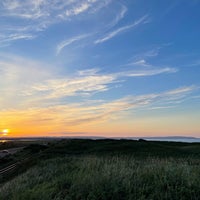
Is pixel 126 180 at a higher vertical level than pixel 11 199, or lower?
higher

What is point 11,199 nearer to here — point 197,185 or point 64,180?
point 64,180

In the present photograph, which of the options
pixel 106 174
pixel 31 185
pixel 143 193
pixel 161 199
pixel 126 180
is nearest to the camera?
pixel 161 199

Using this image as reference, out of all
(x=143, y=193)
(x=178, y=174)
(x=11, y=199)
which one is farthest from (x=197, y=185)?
(x=11, y=199)

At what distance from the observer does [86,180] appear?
31.4 feet

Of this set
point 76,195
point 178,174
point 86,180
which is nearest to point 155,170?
point 178,174

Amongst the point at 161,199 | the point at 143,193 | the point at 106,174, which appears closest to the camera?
the point at 161,199

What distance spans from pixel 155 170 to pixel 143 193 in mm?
2547

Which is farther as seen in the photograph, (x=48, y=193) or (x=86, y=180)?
(x=86, y=180)

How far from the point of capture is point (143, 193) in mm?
8406

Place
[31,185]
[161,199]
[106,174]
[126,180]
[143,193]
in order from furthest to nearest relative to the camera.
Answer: [31,185] → [106,174] → [126,180] → [143,193] → [161,199]

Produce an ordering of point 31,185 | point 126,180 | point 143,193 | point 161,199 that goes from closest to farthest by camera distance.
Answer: point 161,199 < point 143,193 < point 126,180 < point 31,185

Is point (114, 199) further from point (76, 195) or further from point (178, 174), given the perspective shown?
point (178, 174)

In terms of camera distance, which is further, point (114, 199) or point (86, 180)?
point (86, 180)

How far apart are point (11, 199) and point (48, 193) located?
1.17 metres
